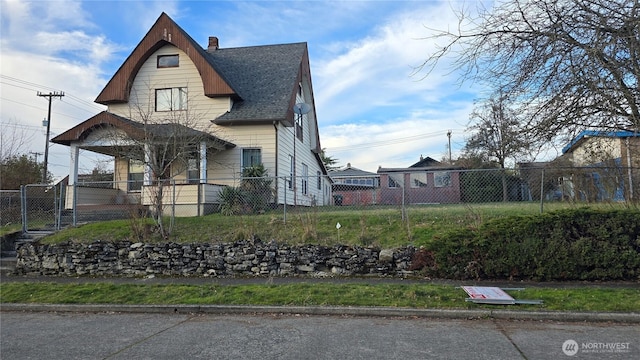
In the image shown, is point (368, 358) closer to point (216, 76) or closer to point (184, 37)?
point (216, 76)

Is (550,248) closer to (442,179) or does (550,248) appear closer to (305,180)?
(442,179)

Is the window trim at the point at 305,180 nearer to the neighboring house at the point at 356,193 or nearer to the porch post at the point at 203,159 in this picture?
the porch post at the point at 203,159

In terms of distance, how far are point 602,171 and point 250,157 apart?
12675 millimetres

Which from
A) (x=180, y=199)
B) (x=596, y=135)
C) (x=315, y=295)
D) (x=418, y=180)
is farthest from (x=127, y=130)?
(x=418, y=180)

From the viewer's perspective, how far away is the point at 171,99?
736 inches

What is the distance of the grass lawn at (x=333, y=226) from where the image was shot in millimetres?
9898

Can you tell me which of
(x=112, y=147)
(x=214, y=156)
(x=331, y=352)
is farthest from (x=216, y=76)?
(x=331, y=352)

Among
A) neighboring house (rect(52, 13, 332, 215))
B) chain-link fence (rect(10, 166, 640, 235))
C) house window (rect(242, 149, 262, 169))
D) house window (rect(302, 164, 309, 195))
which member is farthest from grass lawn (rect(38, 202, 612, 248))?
house window (rect(302, 164, 309, 195))

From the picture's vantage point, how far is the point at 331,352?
4.73 meters

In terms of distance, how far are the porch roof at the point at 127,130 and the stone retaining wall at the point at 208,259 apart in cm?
437

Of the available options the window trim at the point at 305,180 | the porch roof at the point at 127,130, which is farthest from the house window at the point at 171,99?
the window trim at the point at 305,180

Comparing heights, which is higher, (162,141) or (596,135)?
(162,141)

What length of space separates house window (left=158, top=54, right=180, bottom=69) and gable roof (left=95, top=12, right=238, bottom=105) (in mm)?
476

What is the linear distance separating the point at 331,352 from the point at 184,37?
17041 mm
